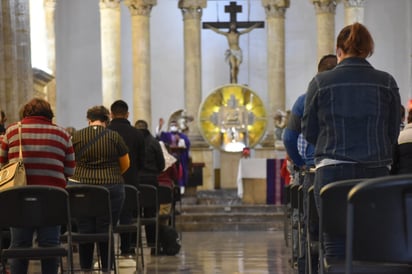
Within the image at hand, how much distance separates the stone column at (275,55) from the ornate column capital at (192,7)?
165 cm

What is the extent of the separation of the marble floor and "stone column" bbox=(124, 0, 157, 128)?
944cm

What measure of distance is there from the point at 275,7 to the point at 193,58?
7.91 ft

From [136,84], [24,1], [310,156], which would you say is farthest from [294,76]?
[310,156]

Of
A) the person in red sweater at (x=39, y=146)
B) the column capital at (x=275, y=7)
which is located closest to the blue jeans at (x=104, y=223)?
the person in red sweater at (x=39, y=146)

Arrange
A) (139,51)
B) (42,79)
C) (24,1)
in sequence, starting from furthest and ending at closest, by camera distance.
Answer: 1. (139,51)
2. (42,79)
3. (24,1)

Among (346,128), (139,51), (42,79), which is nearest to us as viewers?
(346,128)

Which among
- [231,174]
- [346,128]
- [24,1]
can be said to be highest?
[24,1]

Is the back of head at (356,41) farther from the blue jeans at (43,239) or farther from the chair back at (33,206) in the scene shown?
the blue jeans at (43,239)

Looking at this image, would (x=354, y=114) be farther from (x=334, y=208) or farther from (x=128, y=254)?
(x=128, y=254)

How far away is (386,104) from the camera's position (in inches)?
243

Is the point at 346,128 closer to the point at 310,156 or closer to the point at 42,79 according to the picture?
the point at 310,156

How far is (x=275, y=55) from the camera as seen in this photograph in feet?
92.8

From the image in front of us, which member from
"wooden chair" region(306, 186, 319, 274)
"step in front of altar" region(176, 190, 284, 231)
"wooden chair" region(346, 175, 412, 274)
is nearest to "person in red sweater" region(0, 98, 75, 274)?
"wooden chair" region(306, 186, 319, 274)

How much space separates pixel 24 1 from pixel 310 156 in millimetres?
9013
